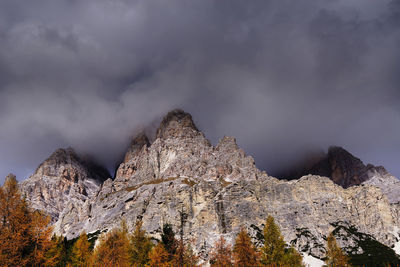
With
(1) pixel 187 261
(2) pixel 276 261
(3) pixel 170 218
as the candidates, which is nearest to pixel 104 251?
(1) pixel 187 261

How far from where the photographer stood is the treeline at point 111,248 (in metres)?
22.6

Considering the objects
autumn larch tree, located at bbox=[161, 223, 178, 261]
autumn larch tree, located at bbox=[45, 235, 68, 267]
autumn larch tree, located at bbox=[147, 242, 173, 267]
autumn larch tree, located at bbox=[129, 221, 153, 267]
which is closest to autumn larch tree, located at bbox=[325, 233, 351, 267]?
autumn larch tree, located at bbox=[161, 223, 178, 261]

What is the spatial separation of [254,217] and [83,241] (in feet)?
502

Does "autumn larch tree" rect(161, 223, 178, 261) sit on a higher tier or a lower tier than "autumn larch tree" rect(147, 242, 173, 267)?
higher

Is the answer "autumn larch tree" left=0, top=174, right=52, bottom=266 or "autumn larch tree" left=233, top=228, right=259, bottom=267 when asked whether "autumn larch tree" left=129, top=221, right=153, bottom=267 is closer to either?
"autumn larch tree" left=233, top=228, right=259, bottom=267

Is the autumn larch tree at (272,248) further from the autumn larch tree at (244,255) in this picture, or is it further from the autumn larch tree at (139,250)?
the autumn larch tree at (139,250)

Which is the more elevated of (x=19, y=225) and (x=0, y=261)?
(x=19, y=225)

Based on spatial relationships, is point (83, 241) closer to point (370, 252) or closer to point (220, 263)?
point (220, 263)

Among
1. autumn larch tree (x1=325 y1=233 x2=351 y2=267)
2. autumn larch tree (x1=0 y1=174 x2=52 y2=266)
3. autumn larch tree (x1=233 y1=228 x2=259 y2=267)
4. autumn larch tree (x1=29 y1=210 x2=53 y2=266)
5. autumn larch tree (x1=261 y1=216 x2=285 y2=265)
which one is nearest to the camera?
autumn larch tree (x1=0 y1=174 x2=52 y2=266)

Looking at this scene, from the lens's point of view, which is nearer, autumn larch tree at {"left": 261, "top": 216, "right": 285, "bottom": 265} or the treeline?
the treeline

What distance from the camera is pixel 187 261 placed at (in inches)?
1404

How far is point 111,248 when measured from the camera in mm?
40250

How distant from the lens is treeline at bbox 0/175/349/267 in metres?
22.6

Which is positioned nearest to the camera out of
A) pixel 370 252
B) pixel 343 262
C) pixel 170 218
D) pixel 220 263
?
pixel 220 263
